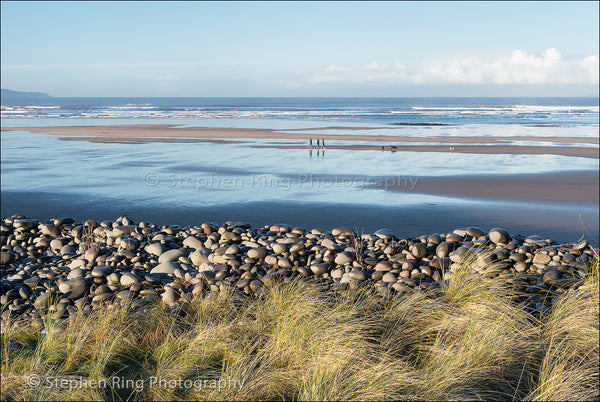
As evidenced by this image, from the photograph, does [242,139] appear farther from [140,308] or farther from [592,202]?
[140,308]

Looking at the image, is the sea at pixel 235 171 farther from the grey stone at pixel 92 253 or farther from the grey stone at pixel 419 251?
the grey stone at pixel 419 251

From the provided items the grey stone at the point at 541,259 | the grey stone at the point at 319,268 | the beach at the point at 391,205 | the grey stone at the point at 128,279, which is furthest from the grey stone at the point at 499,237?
the grey stone at the point at 128,279

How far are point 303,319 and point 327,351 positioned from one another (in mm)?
649

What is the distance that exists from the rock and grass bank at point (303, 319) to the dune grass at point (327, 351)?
2 centimetres

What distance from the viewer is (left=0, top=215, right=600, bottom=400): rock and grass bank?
3766 millimetres

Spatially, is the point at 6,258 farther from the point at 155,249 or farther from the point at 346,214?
the point at 346,214

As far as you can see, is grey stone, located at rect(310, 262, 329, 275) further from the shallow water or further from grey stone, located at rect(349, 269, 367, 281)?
the shallow water

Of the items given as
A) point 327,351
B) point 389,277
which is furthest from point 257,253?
point 327,351

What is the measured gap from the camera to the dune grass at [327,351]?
3678 millimetres

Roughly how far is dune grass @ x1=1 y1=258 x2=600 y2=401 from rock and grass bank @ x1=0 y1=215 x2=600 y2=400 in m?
0.02

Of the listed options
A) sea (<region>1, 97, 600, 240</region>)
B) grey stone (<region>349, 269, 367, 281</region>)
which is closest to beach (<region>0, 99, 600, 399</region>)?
grey stone (<region>349, 269, 367, 281</region>)

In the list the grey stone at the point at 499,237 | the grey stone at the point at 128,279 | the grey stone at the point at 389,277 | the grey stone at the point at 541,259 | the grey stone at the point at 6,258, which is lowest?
the grey stone at the point at 6,258

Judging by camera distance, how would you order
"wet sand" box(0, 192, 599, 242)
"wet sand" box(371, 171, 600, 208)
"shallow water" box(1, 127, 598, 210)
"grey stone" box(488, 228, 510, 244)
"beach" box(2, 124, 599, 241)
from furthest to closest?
"shallow water" box(1, 127, 598, 210) → "wet sand" box(371, 171, 600, 208) → "beach" box(2, 124, 599, 241) → "wet sand" box(0, 192, 599, 242) → "grey stone" box(488, 228, 510, 244)

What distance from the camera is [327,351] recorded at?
3988mm
